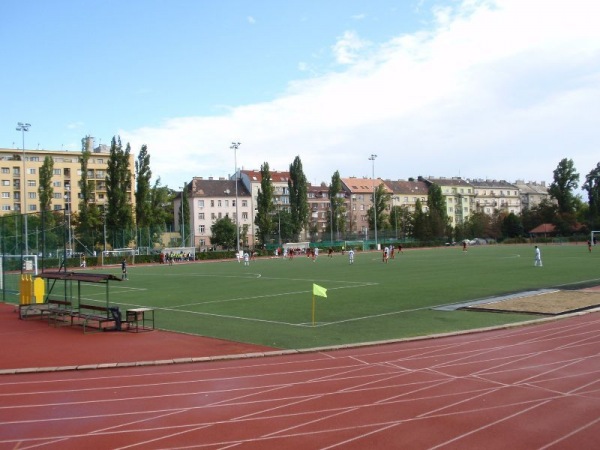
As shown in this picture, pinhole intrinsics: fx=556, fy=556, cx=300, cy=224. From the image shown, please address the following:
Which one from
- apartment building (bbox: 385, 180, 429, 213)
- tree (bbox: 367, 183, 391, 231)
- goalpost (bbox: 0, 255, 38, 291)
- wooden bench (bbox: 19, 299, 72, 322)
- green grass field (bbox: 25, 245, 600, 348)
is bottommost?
green grass field (bbox: 25, 245, 600, 348)

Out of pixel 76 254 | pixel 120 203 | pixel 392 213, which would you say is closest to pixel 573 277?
pixel 76 254

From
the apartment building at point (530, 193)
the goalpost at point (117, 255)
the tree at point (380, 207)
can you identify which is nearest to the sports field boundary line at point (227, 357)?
the goalpost at point (117, 255)

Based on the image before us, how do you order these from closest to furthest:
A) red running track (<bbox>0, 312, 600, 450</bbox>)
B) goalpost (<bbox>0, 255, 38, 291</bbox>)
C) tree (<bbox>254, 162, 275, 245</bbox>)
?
red running track (<bbox>0, 312, 600, 450</bbox>), goalpost (<bbox>0, 255, 38, 291</bbox>), tree (<bbox>254, 162, 275, 245</bbox>)

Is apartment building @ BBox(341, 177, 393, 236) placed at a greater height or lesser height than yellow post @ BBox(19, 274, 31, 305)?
greater

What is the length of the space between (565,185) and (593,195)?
18.8ft

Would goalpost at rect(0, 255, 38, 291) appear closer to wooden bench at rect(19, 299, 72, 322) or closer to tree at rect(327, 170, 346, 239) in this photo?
wooden bench at rect(19, 299, 72, 322)

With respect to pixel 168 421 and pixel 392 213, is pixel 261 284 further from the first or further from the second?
pixel 392 213

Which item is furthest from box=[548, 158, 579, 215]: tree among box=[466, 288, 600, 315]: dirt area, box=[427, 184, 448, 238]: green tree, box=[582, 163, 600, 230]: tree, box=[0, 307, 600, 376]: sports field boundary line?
box=[0, 307, 600, 376]: sports field boundary line

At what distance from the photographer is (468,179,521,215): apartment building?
156500 millimetres

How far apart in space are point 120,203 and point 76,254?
36.7ft

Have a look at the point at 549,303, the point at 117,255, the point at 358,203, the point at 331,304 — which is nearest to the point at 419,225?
the point at 358,203

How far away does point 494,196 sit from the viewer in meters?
159

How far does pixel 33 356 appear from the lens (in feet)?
42.2

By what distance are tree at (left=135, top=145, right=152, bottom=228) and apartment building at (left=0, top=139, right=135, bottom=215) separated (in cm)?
1217
